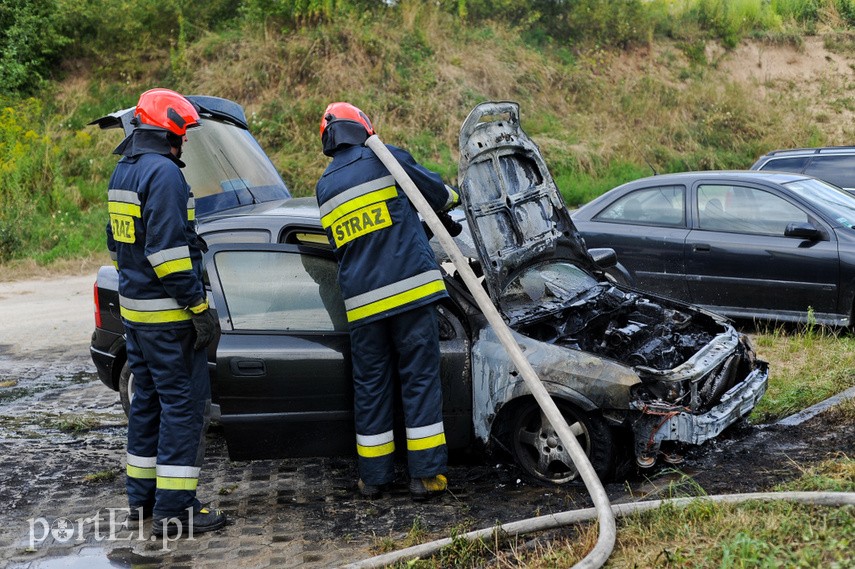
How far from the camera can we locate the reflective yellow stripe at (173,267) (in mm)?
4293

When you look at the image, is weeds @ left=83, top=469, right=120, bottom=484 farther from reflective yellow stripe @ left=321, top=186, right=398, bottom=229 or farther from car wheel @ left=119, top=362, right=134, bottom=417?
reflective yellow stripe @ left=321, top=186, right=398, bottom=229

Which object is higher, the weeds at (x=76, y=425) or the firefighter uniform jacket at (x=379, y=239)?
the firefighter uniform jacket at (x=379, y=239)

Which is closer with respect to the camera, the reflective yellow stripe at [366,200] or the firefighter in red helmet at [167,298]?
the firefighter in red helmet at [167,298]

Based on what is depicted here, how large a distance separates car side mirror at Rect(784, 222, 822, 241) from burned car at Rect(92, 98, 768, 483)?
8.09 ft

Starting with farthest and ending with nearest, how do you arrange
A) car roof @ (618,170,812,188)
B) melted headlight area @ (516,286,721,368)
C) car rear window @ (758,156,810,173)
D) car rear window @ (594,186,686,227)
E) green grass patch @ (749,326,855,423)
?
car rear window @ (758,156,810,173) < car rear window @ (594,186,686,227) < car roof @ (618,170,812,188) < green grass patch @ (749,326,855,423) < melted headlight area @ (516,286,721,368)

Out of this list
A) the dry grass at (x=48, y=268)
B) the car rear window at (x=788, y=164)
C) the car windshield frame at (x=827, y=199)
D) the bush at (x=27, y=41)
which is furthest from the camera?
the bush at (x=27, y=41)

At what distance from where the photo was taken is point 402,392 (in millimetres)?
4688

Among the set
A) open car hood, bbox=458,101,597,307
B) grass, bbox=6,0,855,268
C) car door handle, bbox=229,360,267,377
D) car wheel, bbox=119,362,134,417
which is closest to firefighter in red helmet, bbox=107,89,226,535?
car door handle, bbox=229,360,267,377

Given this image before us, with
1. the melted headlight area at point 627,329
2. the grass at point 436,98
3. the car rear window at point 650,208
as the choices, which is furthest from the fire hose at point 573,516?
the grass at point 436,98

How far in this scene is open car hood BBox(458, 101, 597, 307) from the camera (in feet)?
16.9

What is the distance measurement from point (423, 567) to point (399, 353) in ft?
4.22

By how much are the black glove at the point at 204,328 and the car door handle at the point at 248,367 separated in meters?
0.32

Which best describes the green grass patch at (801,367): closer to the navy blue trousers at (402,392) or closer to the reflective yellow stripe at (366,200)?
the navy blue trousers at (402,392)

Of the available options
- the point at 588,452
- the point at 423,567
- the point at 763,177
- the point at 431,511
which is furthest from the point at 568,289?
the point at 763,177
